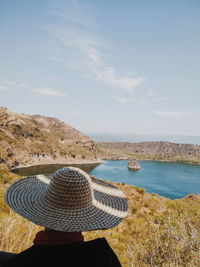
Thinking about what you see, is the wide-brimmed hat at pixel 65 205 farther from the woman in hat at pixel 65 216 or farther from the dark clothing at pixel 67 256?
the dark clothing at pixel 67 256

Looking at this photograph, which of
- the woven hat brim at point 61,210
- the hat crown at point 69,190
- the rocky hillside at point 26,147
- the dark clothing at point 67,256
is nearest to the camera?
the dark clothing at point 67,256

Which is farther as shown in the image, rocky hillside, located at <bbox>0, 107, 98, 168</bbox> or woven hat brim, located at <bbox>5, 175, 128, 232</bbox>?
rocky hillside, located at <bbox>0, 107, 98, 168</bbox>

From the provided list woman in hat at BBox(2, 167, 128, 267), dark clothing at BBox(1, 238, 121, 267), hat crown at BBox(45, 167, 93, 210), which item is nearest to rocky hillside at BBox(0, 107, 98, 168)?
woman in hat at BBox(2, 167, 128, 267)

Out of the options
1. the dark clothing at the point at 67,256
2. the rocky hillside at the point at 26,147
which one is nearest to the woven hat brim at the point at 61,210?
the dark clothing at the point at 67,256

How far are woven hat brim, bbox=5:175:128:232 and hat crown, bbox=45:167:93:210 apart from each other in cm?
5

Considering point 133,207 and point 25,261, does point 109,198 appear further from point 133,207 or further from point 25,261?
point 133,207

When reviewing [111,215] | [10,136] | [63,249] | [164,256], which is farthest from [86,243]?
[10,136]

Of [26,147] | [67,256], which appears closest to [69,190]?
[67,256]

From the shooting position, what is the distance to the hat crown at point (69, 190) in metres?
1.98

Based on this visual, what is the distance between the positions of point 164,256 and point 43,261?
12.9ft

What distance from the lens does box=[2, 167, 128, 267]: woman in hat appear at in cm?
150

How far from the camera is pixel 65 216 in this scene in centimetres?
192

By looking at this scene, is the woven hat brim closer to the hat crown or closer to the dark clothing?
the hat crown

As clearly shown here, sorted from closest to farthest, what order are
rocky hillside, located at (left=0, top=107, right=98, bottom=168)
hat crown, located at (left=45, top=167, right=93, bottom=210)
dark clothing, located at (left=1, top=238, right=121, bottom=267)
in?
dark clothing, located at (left=1, top=238, right=121, bottom=267), hat crown, located at (left=45, top=167, right=93, bottom=210), rocky hillside, located at (left=0, top=107, right=98, bottom=168)
